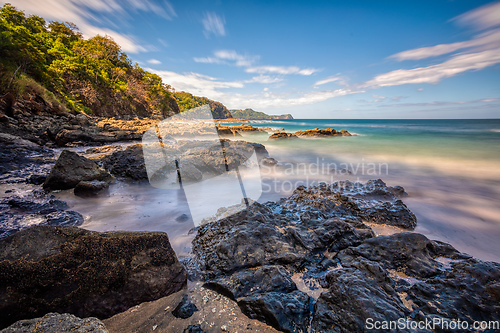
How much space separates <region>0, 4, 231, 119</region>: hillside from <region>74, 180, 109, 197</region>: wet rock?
4.60 metres

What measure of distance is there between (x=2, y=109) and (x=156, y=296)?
Result: 1950 cm

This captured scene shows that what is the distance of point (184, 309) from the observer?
1917 millimetres

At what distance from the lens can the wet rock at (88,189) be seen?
16.7 feet

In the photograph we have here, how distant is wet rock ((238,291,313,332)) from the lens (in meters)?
1.72

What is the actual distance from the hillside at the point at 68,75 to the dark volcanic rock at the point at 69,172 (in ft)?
15.2

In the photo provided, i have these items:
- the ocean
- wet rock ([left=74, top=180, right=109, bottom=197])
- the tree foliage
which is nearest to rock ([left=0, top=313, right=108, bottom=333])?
the ocean

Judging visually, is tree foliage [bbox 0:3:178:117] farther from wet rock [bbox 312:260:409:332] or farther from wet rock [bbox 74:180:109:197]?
wet rock [bbox 312:260:409:332]

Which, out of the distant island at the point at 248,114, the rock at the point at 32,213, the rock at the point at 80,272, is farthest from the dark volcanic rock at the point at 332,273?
the distant island at the point at 248,114

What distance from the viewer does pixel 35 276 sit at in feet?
5.36

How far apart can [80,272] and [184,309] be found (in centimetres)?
111

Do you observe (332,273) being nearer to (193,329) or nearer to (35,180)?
(193,329)

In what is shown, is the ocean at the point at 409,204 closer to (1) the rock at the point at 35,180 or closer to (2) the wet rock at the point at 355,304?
(1) the rock at the point at 35,180

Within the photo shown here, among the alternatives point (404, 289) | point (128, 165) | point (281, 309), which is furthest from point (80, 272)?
point (128, 165)

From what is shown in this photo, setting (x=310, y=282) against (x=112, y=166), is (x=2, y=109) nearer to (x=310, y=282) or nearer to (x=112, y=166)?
(x=112, y=166)
